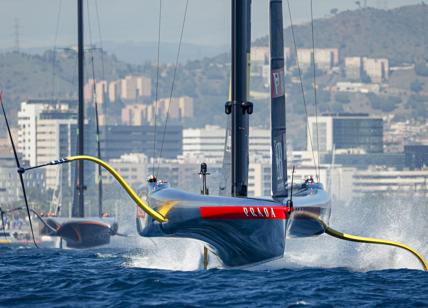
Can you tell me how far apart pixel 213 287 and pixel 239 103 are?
14.3 feet

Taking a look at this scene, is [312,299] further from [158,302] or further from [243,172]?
[243,172]

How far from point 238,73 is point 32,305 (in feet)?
23.1

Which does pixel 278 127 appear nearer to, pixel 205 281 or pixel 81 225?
pixel 205 281

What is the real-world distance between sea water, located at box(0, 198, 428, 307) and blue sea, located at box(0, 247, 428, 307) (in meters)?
0.01

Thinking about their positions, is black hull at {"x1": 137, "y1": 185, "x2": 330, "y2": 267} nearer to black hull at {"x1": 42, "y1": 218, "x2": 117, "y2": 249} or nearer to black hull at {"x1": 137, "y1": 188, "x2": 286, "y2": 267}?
black hull at {"x1": 137, "y1": 188, "x2": 286, "y2": 267}

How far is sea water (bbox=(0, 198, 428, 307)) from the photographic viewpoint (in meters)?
20.8

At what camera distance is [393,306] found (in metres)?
20.1

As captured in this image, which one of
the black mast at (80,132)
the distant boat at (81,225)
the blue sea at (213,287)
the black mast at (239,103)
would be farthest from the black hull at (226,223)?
the distant boat at (81,225)

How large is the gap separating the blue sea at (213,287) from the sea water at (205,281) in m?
0.01

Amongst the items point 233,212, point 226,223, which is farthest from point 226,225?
point 233,212

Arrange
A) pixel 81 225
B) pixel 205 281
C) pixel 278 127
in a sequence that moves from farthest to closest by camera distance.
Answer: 1. pixel 81 225
2. pixel 278 127
3. pixel 205 281

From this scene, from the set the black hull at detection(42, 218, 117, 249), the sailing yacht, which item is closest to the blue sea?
the sailing yacht

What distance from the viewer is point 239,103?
25375 mm

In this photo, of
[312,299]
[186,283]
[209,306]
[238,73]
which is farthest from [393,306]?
[238,73]
